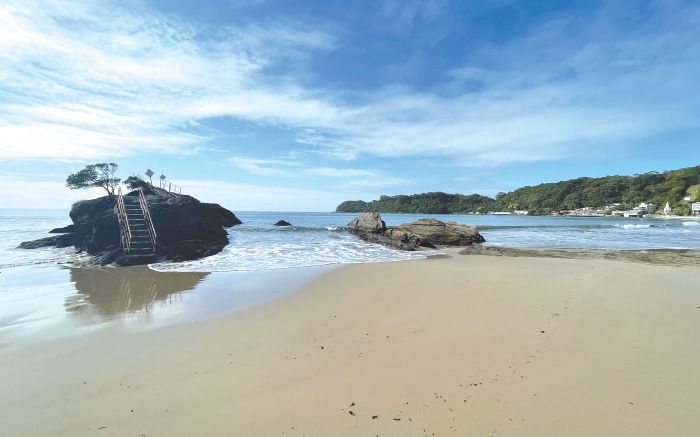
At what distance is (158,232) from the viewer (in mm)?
19016

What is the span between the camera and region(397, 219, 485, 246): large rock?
25.9 metres

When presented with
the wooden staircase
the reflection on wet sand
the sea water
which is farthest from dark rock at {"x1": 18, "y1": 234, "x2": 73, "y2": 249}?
the reflection on wet sand

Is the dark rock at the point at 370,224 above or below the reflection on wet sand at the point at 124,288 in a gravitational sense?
above

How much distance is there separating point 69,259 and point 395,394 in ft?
63.4

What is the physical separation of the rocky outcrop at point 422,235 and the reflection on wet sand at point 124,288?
14.7 m

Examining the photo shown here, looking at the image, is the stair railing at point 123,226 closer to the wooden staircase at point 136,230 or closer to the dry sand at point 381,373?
the wooden staircase at point 136,230

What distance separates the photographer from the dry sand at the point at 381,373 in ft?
11.8

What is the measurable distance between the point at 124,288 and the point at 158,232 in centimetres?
903

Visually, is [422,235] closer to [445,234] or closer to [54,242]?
[445,234]

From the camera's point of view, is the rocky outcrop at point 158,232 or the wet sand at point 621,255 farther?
the rocky outcrop at point 158,232

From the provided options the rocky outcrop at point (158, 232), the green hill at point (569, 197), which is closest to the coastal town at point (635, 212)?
the green hill at point (569, 197)

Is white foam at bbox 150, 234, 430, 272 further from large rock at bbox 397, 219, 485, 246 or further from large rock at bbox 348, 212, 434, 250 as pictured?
large rock at bbox 397, 219, 485, 246

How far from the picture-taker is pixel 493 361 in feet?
16.4

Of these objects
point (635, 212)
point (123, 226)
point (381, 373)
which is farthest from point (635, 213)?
point (381, 373)
